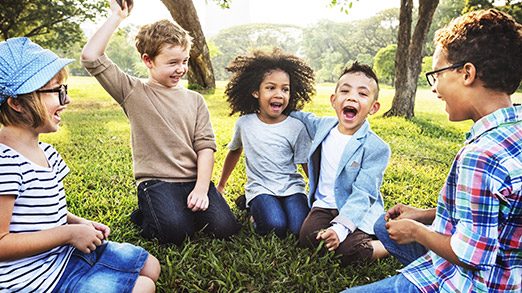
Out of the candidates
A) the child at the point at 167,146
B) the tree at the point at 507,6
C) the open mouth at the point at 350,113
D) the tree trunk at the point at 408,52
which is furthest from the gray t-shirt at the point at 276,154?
the tree at the point at 507,6

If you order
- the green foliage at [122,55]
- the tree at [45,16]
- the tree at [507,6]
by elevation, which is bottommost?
the green foliage at [122,55]

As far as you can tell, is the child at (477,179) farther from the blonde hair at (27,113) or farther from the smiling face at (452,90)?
the blonde hair at (27,113)

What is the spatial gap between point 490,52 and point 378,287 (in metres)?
1.12

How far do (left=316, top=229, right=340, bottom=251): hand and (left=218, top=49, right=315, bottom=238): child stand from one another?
0.39 meters

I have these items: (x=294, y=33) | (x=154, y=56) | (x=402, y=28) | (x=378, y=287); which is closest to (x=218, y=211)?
(x=154, y=56)

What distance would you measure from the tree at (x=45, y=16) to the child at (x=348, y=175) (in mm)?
18280

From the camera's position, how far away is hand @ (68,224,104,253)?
5.42 ft

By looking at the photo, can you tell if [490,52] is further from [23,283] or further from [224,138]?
[224,138]

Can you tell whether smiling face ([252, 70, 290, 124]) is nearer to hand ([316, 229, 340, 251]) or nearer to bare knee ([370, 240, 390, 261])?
hand ([316, 229, 340, 251])

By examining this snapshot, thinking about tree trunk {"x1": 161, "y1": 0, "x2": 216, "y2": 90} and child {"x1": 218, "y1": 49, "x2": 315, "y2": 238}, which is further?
tree trunk {"x1": 161, "y1": 0, "x2": 216, "y2": 90}

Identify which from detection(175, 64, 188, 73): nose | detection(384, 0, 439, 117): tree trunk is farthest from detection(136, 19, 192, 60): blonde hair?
detection(384, 0, 439, 117): tree trunk

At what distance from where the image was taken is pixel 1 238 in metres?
1.45

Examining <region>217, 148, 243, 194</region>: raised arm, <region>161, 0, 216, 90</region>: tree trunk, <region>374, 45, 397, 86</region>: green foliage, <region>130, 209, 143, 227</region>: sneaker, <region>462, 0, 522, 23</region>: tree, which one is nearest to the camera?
<region>130, 209, 143, 227</region>: sneaker

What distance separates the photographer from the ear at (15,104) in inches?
61.6
